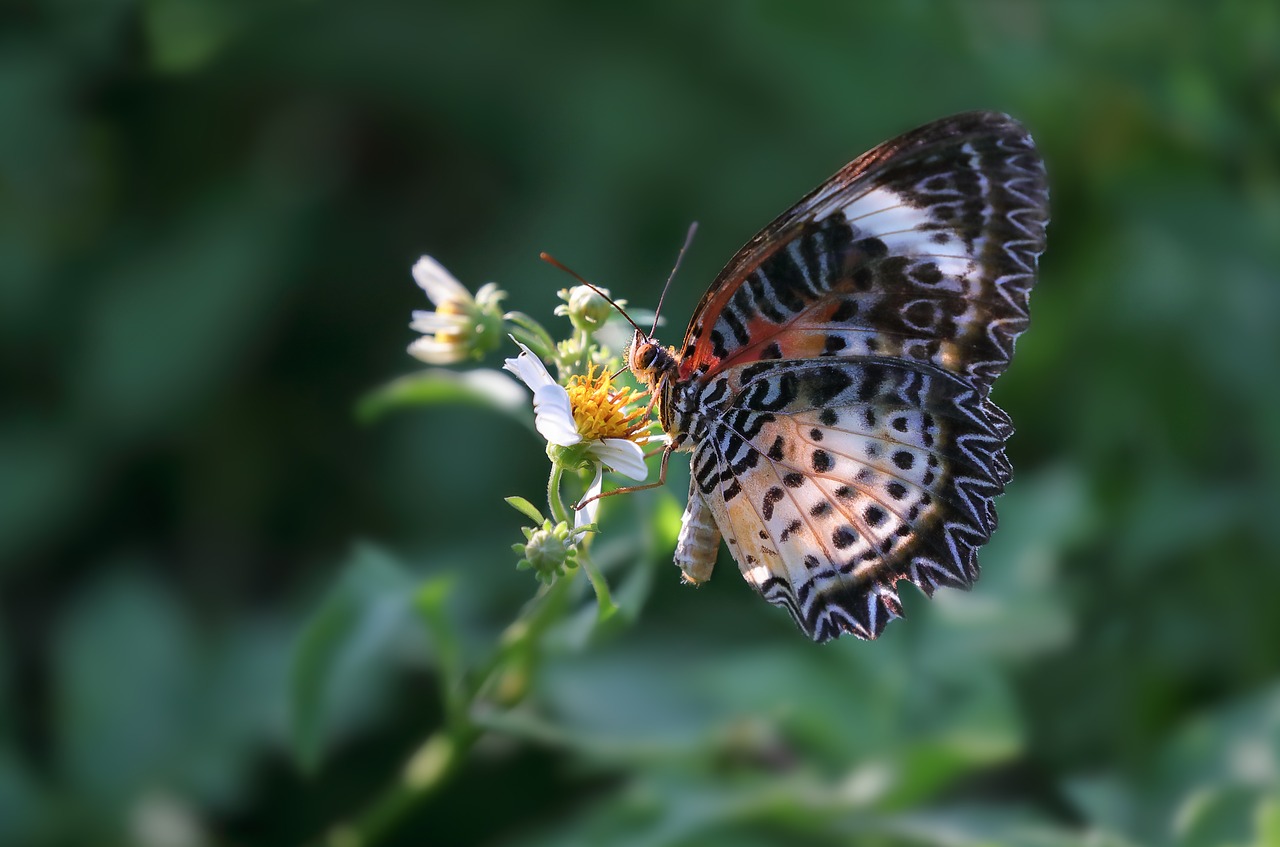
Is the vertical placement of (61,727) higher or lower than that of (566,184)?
lower

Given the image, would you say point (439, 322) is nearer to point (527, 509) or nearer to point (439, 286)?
point (439, 286)

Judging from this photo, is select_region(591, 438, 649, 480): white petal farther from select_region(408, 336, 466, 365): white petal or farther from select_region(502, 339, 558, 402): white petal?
select_region(408, 336, 466, 365): white petal

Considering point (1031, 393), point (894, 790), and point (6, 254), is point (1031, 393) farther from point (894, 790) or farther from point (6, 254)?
point (6, 254)

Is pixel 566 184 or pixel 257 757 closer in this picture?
pixel 257 757

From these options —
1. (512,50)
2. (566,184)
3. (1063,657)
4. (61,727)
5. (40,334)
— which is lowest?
(61,727)

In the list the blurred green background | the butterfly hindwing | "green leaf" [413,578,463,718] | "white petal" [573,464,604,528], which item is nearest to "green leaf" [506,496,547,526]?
"white petal" [573,464,604,528]

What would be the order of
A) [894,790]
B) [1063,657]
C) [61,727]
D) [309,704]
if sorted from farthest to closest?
[1063,657] < [61,727] < [894,790] < [309,704]

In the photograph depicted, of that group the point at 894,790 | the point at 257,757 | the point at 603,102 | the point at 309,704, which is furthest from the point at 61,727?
the point at 603,102
